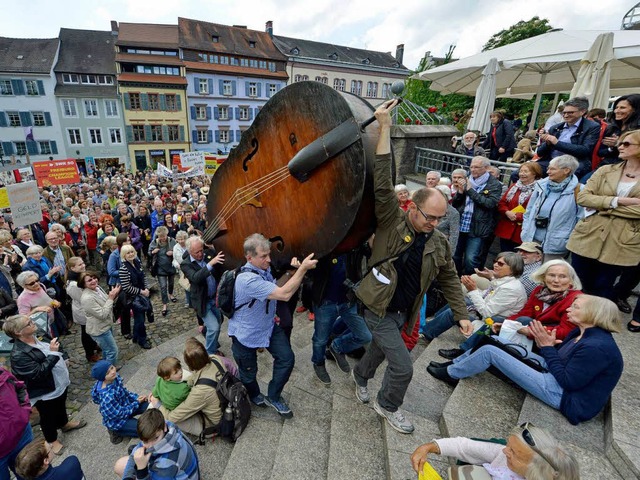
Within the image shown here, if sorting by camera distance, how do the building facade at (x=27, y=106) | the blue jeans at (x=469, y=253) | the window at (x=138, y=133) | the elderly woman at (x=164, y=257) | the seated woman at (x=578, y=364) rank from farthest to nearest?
the window at (x=138, y=133)
the building facade at (x=27, y=106)
the elderly woman at (x=164, y=257)
the blue jeans at (x=469, y=253)
the seated woman at (x=578, y=364)

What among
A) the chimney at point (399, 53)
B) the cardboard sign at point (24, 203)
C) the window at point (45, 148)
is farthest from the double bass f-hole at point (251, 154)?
the chimney at point (399, 53)

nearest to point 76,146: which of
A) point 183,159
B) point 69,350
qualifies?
point 183,159

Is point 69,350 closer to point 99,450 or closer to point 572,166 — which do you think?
point 99,450

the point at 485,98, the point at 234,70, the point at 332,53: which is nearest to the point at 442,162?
the point at 485,98

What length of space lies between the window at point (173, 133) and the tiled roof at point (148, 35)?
6.81 meters

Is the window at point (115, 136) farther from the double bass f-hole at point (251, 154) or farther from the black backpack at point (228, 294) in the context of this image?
the black backpack at point (228, 294)

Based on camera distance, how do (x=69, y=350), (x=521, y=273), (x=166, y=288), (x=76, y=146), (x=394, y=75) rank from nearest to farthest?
(x=521, y=273) < (x=69, y=350) < (x=166, y=288) < (x=76, y=146) < (x=394, y=75)

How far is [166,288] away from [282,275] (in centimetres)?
484

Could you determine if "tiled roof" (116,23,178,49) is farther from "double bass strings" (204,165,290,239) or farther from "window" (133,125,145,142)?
"double bass strings" (204,165,290,239)

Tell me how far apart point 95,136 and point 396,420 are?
3531 cm

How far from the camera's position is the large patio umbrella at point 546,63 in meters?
5.54

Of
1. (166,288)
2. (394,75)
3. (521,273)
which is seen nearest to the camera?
(521,273)

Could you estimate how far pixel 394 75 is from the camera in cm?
4162

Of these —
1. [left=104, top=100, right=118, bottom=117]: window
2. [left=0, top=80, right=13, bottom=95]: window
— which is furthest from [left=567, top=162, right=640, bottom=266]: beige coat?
[left=0, top=80, right=13, bottom=95]: window
